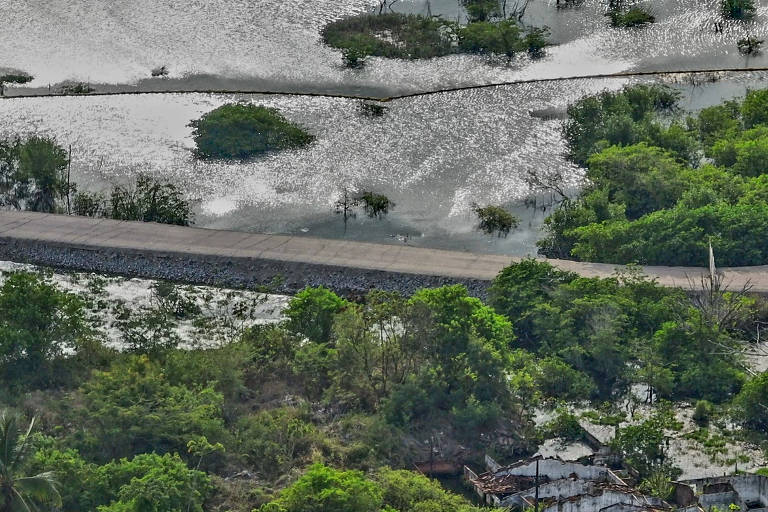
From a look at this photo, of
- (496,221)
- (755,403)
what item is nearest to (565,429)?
(755,403)

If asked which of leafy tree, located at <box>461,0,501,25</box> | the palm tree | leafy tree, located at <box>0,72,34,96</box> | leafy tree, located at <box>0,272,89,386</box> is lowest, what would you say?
the palm tree

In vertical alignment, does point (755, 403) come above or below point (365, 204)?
below

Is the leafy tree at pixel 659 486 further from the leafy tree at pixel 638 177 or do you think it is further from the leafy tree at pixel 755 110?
the leafy tree at pixel 755 110

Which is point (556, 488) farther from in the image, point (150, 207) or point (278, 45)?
point (278, 45)

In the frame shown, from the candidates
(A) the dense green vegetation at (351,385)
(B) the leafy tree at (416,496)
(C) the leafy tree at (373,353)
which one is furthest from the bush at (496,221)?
(B) the leafy tree at (416,496)

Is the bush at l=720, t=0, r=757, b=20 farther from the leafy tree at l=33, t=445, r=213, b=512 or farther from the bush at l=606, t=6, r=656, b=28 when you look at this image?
the leafy tree at l=33, t=445, r=213, b=512

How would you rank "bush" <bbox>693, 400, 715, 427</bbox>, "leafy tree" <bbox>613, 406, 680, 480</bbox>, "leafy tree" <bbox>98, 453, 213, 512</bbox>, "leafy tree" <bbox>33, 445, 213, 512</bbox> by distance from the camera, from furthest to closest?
"bush" <bbox>693, 400, 715, 427</bbox> < "leafy tree" <bbox>613, 406, 680, 480</bbox> < "leafy tree" <bbox>33, 445, 213, 512</bbox> < "leafy tree" <bbox>98, 453, 213, 512</bbox>

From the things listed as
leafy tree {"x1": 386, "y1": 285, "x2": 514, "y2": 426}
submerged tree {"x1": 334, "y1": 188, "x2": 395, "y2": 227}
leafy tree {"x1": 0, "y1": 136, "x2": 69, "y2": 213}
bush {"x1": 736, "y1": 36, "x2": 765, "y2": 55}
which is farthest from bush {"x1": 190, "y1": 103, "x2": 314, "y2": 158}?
bush {"x1": 736, "y1": 36, "x2": 765, "y2": 55}

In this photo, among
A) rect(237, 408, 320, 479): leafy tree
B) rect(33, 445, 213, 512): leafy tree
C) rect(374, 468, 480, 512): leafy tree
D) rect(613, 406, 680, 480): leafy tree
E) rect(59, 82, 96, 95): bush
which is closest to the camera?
rect(33, 445, 213, 512): leafy tree
